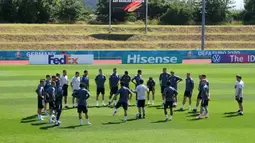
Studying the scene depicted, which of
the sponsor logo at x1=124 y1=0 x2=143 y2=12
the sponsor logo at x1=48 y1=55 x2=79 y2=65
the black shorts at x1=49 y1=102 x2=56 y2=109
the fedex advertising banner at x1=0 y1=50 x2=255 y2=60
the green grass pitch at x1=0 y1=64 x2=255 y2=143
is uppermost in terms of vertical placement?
the sponsor logo at x1=124 y1=0 x2=143 y2=12

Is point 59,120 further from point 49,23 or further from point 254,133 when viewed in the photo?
point 49,23

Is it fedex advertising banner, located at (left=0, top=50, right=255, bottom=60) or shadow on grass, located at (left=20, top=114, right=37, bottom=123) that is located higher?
fedex advertising banner, located at (left=0, top=50, right=255, bottom=60)

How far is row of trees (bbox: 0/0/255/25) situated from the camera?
259 ft

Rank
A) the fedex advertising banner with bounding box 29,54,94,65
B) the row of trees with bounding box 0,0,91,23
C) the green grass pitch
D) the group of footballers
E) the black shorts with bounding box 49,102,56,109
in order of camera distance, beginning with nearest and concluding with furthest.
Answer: the green grass pitch
the group of footballers
the black shorts with bounding box 49,102,56,109
the fedex advertising banner with bounding box 29,54,94,65
the row of trees with bounding box 0,0,91,23

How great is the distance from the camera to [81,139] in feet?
55.7

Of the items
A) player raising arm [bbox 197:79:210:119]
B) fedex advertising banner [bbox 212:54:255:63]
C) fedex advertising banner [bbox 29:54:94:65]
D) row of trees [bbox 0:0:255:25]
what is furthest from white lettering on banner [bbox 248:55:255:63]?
player raising arm [bbox 197:79:210:119]

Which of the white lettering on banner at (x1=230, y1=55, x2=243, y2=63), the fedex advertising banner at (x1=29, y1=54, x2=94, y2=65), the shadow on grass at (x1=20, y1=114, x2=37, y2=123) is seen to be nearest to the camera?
the shadow on grass at (x1=20, y1=114, x2=37, y2=123)

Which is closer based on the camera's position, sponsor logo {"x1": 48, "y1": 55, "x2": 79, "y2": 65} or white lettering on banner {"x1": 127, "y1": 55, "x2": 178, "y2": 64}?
sponsor logo {"x1": 48, "y1": 55, "x2": 79, "y2": 65}

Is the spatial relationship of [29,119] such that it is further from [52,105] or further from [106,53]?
[106,53]

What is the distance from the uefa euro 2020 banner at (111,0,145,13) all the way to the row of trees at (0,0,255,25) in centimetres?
355

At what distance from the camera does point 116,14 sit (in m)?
74.6

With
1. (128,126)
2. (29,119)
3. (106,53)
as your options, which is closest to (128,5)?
(106,53)

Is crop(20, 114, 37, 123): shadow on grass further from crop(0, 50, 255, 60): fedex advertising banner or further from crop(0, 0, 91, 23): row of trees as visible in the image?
crop(0, 0, 91, 23): row of trees

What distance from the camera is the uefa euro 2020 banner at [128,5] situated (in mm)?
67562
